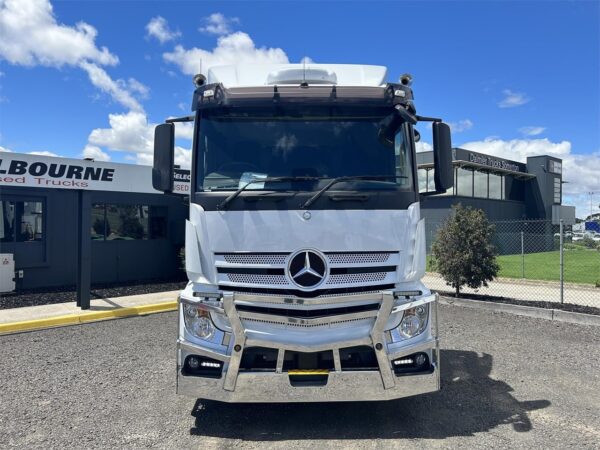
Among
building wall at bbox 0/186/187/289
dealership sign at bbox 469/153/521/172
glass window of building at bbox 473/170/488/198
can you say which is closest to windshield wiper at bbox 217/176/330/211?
building wall at bbox 0/186/187/289

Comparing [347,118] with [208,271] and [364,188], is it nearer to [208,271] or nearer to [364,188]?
[364,188]

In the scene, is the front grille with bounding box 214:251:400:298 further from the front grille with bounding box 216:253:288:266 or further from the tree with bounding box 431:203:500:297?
the tree with bounding box 431:203:500:297

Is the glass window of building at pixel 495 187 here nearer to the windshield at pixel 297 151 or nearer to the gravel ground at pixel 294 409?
the gravel ground at pixel 294 409

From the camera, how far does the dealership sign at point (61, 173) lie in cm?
966

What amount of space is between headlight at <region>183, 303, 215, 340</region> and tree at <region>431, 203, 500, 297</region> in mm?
8181

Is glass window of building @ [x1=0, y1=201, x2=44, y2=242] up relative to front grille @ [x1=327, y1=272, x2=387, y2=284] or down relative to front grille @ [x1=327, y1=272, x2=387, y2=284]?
up

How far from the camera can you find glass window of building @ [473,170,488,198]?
96.3 feet

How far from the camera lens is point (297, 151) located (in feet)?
13.7

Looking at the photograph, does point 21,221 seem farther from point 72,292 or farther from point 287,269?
point 287,269

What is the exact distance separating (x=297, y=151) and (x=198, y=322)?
174 centimetres

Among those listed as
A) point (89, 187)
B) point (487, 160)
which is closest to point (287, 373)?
point (89, 187)

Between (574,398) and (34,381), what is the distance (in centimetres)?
617

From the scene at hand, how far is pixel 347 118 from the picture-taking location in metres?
4.28

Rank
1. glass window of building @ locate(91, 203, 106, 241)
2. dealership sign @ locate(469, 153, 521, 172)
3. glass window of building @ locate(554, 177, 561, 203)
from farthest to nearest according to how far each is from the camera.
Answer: glass window of building @ locate(554, 177, 561, 203) < dealership sign @ locate(469, 153, 521, 172) < glass window of building @ locate(91, 203, 106, 241)
